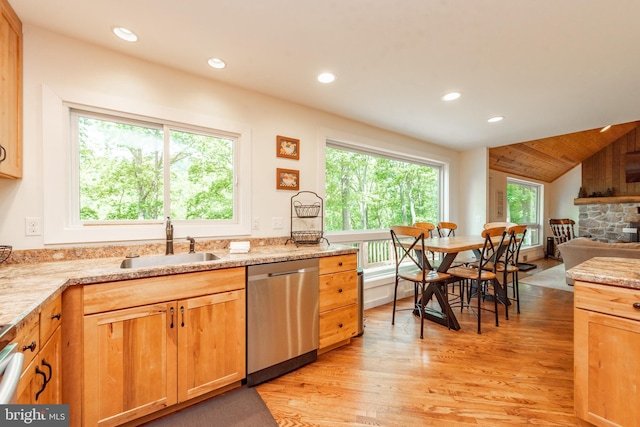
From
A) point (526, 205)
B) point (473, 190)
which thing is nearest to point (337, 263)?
point (473, 190)

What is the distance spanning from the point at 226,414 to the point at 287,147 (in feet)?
7.16

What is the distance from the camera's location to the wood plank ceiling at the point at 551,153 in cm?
529

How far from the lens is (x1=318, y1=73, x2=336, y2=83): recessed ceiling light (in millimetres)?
2207

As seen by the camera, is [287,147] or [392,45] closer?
[392,45]

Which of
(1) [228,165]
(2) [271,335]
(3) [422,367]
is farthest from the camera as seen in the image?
(1) [228,165]

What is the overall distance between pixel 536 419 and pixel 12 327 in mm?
2459

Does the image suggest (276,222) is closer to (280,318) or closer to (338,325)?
(280,318)

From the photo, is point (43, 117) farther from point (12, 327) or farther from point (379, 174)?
point (379, 174)

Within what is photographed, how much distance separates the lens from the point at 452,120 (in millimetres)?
3266

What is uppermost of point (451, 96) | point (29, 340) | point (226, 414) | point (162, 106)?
point (451, 96)

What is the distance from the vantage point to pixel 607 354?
1314mm

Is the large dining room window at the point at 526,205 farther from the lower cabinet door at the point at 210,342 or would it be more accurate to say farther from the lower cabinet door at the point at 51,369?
the lower cabinet door at the point at 51,369

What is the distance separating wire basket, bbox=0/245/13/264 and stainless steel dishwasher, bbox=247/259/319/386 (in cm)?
139

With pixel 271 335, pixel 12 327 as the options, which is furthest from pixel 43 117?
pixel 271 335
